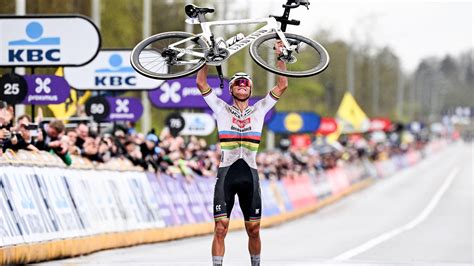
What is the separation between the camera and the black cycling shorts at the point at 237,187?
12148 mm

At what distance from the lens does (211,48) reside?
12.9 meters

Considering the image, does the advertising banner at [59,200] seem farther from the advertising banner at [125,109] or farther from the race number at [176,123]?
the race number at [176,123]

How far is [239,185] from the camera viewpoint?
12219 mm

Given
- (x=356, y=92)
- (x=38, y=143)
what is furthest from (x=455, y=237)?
(x=356, y=92)

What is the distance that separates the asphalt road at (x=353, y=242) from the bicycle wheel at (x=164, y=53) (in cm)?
337

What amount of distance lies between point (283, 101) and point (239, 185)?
70201 millimetres

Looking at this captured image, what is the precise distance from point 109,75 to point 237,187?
11.9m

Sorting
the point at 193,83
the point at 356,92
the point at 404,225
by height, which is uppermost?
the point at 193,83

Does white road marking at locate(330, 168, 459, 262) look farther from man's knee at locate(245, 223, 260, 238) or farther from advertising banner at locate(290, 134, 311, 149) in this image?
advertising banner at locate(290, 134, 311, 149)

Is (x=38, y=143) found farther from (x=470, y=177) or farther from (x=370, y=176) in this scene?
(x=470, y=177)

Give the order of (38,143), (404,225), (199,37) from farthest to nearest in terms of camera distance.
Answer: (404,225) < (38,143) < (199,37)

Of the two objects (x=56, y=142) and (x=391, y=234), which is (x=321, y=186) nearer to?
(x=391, y=234)

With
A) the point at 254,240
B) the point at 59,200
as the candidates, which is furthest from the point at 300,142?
the point at 254,240

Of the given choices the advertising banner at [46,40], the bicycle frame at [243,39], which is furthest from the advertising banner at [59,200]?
the bicycle frame at [243,39]
